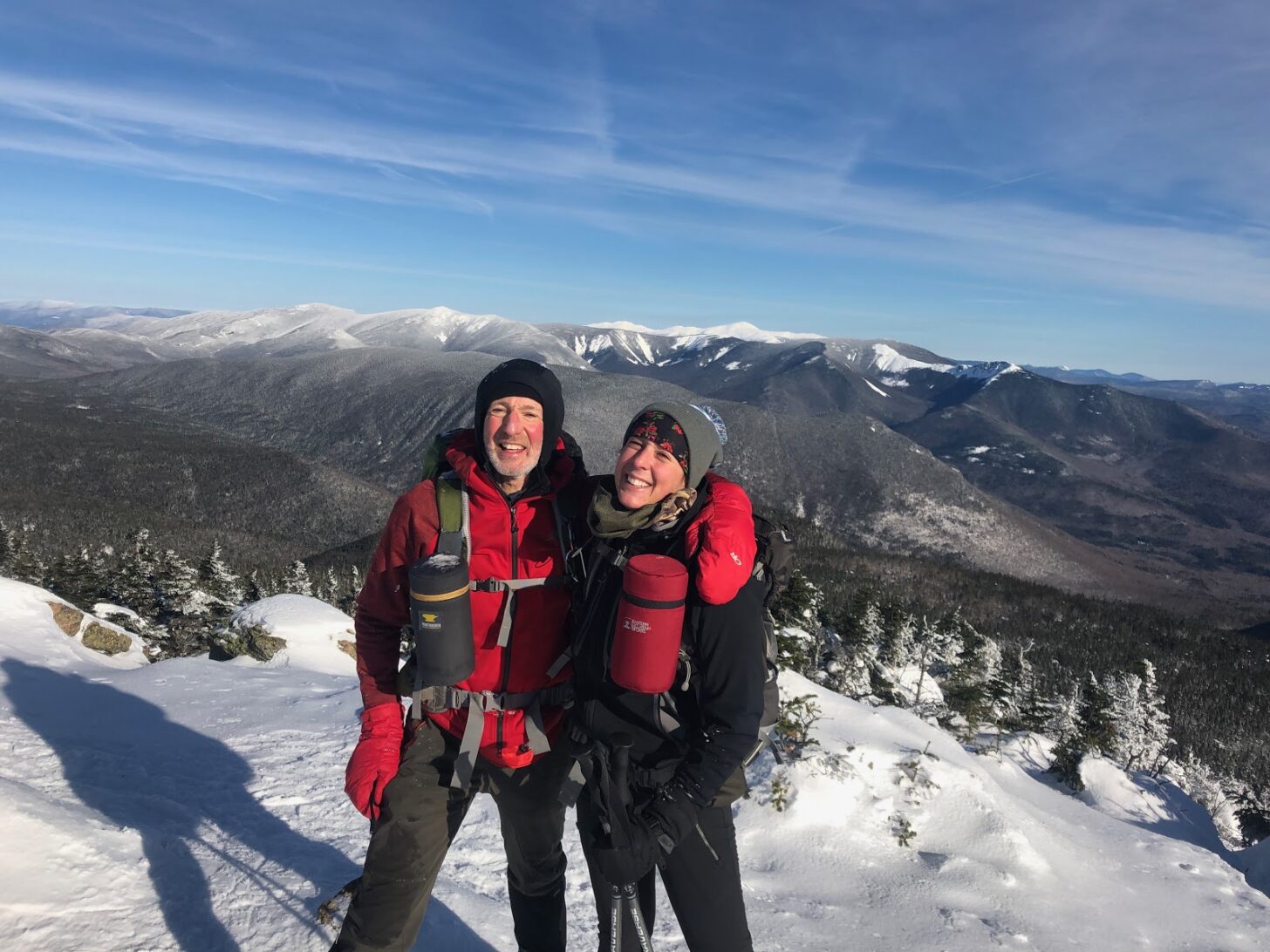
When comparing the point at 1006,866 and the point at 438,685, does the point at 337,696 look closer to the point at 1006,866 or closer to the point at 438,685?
the point at 438,685

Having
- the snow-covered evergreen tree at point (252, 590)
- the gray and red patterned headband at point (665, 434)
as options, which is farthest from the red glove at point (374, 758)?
the snow-covered evergreen tree at point (252, 590)

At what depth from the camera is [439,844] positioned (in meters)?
4.30

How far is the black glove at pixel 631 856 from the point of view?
3.73 metres

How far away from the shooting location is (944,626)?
55.6 meters

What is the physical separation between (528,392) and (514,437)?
0.33 metres

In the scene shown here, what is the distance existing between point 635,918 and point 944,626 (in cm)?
5812

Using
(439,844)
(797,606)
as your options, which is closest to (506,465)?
(439,844)

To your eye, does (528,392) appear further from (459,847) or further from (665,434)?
(459,847)

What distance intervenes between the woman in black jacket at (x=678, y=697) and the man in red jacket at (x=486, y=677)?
38 cm

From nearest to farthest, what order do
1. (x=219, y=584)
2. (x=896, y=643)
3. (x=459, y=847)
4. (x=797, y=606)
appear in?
(x=459, y=847), (x=797, y=606), (x=219, y=584), (x=896, y=643)

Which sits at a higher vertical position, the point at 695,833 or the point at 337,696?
the point at 695,833

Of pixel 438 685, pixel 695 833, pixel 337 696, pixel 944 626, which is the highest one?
pixel 438 685

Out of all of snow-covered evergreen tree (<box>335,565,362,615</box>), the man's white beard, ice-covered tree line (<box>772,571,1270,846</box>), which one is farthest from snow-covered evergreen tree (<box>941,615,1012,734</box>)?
snow-covered evergreen tree (<box>335,565,362,615</box>)

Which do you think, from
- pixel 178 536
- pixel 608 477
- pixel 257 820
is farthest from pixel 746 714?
pixel 178 536
